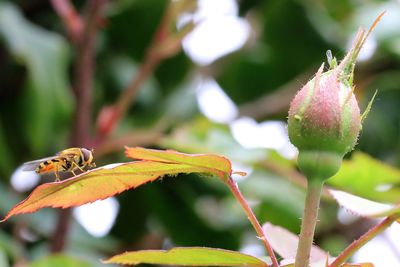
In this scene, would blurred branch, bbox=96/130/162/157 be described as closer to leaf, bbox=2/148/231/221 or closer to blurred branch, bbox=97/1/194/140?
blurred branch, bbox=97/1/194/140

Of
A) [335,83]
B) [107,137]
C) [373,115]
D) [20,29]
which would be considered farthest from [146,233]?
[335,83]

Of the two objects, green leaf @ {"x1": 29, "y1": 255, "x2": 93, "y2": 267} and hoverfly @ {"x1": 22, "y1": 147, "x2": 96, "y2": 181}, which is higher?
hoverfly @ {"x1": 22, "y1": 147, "x2": 96, "y2": 181}

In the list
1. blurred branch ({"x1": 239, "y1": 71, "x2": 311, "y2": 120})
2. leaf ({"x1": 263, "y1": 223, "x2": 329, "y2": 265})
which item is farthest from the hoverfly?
blurred branch ({"x1": 239, "y1": 71, "x2": 311, "y2": 120})

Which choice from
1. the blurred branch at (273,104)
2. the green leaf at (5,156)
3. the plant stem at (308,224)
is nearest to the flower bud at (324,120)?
the plant stem at (308,224)

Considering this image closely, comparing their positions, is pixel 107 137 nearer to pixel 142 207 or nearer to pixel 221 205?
pixel 142 207

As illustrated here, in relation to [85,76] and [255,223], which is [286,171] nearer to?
[85,76]

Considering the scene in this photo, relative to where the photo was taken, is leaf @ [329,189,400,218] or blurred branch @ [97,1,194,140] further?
blurred branch @ [97,1,194,140]
